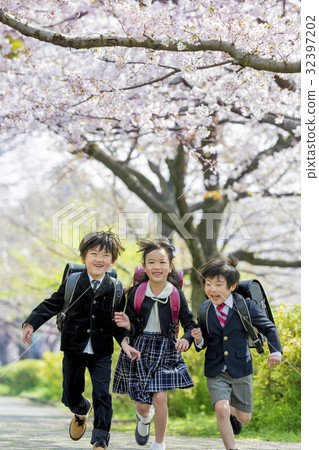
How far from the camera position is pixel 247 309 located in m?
3.77

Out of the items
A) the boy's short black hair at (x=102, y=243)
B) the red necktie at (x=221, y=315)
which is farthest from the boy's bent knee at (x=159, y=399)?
the boy's short black hair at (x=102, y=243)

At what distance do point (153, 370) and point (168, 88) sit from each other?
4.02m

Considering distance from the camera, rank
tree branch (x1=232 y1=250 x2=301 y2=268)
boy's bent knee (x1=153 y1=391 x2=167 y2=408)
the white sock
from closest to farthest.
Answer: boy's bent knee (x1=153 y1=391 x2=167 y2=408) → the white sock → tree branch (x1=232 y1=250 x2=301 y2=268)

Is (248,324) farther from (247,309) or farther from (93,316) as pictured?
(93,316)

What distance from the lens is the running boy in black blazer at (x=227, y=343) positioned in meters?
3.69

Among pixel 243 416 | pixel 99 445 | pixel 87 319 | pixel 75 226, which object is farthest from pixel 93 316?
pixel 75 226

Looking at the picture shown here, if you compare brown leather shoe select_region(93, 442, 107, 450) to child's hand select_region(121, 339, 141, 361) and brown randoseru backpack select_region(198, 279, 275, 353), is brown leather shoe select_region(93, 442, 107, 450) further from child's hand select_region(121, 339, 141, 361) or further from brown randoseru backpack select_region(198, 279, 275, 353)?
brown randoseru backpack select_region(198, 279, 275, 353)

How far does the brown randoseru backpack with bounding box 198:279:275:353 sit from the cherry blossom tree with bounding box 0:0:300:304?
146 centimetres

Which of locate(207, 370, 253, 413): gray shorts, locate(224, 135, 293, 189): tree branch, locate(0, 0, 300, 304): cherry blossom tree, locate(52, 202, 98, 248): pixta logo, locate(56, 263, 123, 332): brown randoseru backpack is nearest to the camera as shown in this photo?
locate(207, 370, 253, 413): gray shorts

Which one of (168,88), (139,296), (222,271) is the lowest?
(139,296)

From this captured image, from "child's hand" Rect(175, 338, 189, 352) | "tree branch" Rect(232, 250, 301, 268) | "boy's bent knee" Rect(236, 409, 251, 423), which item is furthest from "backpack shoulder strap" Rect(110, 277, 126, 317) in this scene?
"tree branch" Rect(232, 250, 301, 268)

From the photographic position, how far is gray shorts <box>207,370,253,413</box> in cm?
368

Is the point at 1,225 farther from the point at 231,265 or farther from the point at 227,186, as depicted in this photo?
the point at 231,265

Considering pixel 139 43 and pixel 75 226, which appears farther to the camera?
pixel 75 226
